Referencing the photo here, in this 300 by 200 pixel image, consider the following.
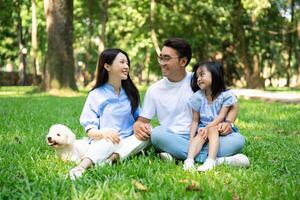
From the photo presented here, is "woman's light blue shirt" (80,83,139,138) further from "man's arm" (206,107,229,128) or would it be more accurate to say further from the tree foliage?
the tree foliage

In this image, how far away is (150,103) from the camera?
5020 millimetres

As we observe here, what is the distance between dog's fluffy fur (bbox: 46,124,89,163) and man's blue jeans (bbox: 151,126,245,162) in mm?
671

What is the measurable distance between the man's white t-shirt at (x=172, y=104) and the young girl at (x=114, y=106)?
0.18 meters

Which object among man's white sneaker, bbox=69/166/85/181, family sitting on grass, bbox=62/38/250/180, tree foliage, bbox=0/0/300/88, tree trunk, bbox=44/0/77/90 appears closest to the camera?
man's white sneaker, bbox=69/166/85/181

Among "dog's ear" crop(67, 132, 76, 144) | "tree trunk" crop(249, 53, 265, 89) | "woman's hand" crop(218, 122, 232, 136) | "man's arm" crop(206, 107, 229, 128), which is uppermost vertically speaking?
"man's arm" crop(206, 107, 229, 128)

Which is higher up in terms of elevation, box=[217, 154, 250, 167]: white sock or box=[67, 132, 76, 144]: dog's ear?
box=[67, 132, 76, 144]: dog's ear

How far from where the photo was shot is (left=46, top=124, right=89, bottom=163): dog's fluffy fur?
4.48 metres

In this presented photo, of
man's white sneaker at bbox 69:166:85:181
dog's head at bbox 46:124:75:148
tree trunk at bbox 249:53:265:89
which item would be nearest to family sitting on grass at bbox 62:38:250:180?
dog's head at bbox 46:124:75:148

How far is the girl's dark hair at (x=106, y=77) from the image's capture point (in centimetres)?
492

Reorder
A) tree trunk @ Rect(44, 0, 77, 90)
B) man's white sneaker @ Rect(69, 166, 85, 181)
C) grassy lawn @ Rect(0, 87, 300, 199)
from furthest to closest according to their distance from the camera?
1. tree trunk @ Rect(44, 0, 77, 90)
2. man's white sneaker @ Rect(69, 166, 85, 181)
3. grassy lawn @ Rect(0, 87, 300, 199)

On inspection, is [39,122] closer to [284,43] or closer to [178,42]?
[178,42]

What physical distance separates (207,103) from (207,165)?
2.68 ft

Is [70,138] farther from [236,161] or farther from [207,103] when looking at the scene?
[236,161]

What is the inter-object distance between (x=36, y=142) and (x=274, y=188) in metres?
3.05
